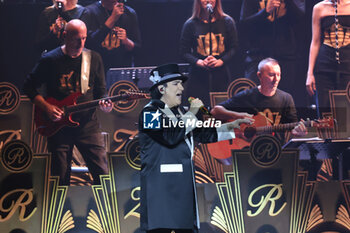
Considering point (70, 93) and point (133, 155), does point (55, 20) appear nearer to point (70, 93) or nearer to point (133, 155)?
point (70, 93)

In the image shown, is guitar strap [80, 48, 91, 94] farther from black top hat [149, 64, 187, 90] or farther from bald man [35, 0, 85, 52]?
black top hat [149, 64, 187, 90]

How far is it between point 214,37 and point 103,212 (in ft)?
6.57

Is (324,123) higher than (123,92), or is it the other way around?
(123,92)

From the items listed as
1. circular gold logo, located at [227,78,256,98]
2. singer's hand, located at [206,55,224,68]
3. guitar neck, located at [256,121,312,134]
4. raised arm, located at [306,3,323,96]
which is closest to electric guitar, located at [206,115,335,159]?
guitar neck, located at [256,121,312,134]

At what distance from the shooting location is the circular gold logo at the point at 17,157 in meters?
4.40

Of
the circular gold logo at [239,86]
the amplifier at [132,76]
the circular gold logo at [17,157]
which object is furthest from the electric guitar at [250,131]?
the circular gold logo at [17,157]

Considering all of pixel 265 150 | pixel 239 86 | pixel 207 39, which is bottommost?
pixel 265 150

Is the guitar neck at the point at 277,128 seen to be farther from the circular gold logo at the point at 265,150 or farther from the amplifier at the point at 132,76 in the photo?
the amplifier at the point at 132,76

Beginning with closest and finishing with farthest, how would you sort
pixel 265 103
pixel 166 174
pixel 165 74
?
1. pixel 166 174
2. pixel 165 74
3. pixel 265 103

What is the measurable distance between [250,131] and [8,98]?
2353 mm

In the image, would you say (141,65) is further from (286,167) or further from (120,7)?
(286,167)

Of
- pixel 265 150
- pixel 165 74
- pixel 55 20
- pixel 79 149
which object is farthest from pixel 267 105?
pixel 55 20

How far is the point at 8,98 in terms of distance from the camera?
4.47 metres

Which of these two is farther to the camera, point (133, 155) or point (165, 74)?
point (133, 155)
